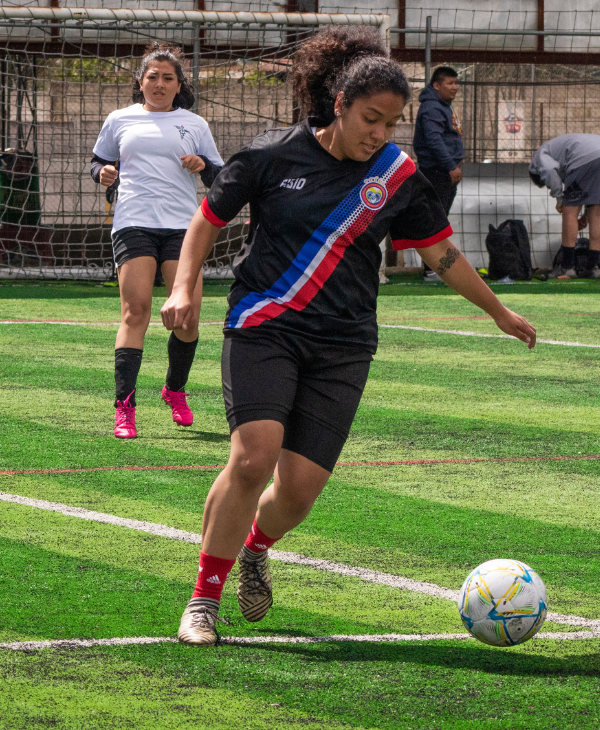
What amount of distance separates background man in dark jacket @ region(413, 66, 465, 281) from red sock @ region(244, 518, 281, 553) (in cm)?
1186

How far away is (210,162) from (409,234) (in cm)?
349

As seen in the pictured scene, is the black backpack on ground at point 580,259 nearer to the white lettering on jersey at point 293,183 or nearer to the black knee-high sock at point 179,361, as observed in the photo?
the black knee-high sock at point 179,361

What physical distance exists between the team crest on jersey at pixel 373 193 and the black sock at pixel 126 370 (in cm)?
341

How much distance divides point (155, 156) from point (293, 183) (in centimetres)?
368

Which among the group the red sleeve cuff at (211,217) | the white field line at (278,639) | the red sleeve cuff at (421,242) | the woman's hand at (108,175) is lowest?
the white field line at (278,639)

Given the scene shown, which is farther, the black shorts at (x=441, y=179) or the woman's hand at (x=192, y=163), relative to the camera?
the black shorts at (x=441, y=179)

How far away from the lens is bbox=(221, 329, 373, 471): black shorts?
12.0 feet

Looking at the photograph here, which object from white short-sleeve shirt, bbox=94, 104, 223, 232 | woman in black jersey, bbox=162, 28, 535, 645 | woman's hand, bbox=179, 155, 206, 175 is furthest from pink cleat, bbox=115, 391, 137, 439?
woman in black jersey, bbox=162, 28, 535, 645

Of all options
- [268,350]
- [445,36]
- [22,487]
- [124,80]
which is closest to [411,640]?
[268,350]

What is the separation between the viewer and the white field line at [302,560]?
3922mm

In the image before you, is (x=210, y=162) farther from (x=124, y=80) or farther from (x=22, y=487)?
(x=124, y=80)

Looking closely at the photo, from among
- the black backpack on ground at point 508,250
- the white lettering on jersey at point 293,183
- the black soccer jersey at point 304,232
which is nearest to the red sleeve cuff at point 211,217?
the black soccer jersey at point 304,232

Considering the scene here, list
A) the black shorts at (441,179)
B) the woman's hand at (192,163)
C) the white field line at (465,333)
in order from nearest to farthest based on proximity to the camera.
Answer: the woman's hand at (192,163) → the white field line at (465,333) → the black shorts at (441,179)

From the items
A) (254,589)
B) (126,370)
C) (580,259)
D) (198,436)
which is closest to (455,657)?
(254,589)
